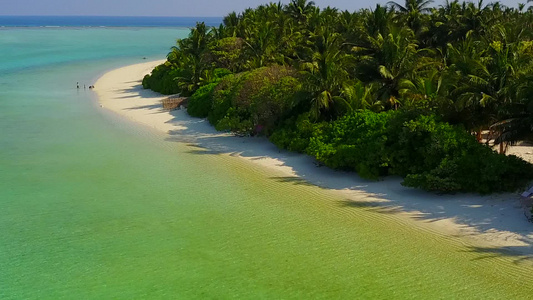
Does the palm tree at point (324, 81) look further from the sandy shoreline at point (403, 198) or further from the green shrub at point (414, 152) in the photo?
the sandy shoreline at point (403, 198)

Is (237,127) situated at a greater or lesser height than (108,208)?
greater

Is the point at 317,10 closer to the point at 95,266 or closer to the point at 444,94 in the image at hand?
the point at 444,94

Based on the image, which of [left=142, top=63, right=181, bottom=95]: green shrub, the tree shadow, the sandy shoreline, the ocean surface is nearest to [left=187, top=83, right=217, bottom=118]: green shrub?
the sandy shoreline

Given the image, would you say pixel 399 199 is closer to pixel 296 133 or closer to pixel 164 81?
pixel 296 133

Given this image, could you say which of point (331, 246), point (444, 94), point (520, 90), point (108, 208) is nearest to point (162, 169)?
point (108, 208)

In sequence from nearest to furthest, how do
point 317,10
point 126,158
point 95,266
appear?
point 95,266, point 126,158, point 317,10

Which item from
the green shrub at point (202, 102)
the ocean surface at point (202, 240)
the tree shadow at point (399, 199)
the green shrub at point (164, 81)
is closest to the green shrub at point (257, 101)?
the tree shadow at point (399, 199)
